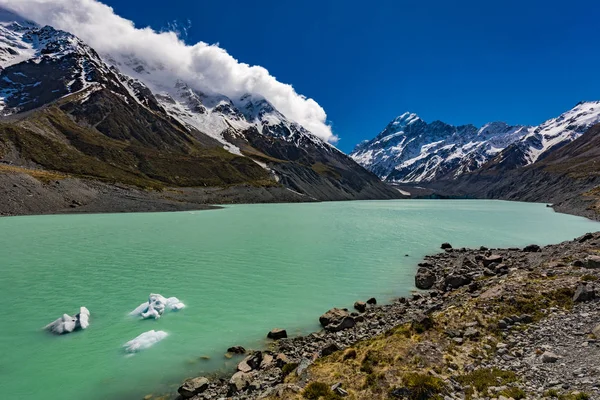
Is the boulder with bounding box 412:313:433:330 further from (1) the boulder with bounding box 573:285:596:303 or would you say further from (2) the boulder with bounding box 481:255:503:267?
(2) the boulder with bounding box 481:255:503:267

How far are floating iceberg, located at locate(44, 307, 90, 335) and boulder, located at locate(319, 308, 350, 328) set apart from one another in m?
13.3

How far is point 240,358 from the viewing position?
644 inches

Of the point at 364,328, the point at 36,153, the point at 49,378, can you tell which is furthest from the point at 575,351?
the point at 36,153

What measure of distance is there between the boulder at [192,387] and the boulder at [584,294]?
1774 centimetres

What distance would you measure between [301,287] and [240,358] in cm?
1237

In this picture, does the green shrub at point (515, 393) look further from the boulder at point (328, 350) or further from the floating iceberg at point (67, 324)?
the floating iceberg at point (67, 324)

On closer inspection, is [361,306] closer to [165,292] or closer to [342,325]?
[342,325]

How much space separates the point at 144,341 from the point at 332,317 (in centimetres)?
1020

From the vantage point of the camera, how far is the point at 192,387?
1318 cm

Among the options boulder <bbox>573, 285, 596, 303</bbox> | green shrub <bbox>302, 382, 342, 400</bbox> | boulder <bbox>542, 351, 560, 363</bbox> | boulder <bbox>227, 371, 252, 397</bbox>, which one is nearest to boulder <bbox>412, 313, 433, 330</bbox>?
boulder <bbox>542, 351, 560, 363</bbox>

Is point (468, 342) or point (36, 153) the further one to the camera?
point (36, 153)

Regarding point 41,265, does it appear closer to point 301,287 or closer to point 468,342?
point 301,287

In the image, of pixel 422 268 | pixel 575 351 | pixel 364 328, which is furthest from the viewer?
pixel 422 268

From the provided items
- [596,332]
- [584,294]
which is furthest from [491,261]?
[596,332]
